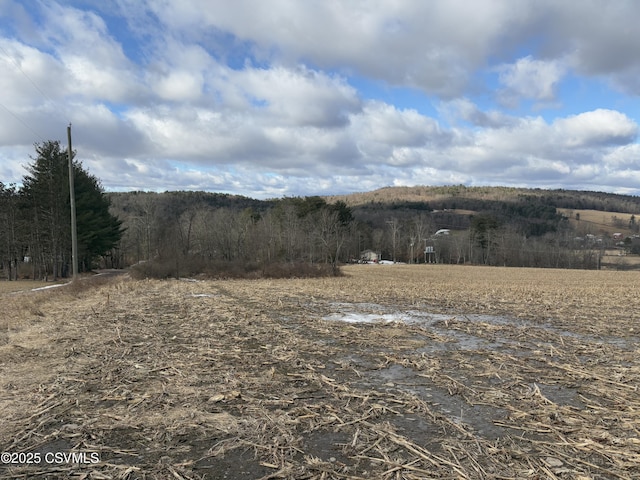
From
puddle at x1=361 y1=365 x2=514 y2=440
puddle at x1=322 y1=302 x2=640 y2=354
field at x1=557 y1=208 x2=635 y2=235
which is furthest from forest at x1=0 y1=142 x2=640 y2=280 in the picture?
puddle at x1=361 y1=365 x2=514 y2=440

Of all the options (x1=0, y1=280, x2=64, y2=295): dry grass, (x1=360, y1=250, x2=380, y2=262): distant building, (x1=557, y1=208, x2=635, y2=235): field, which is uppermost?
(x1=557, y1=208, x2=635, y2=235): field

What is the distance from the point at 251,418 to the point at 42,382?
3368 millimetres

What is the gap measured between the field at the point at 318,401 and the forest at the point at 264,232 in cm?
2611

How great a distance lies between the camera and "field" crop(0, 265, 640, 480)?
12.1 feet

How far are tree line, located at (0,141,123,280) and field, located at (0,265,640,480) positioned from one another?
31787mm

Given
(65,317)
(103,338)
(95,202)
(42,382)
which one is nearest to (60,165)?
(95,202)

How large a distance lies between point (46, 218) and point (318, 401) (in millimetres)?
40229

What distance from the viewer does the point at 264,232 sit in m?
69.8

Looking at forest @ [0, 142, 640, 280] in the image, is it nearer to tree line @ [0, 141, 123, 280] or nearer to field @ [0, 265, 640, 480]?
tree line @ [0, 141, 123, 280]

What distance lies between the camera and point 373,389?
18.6 feet

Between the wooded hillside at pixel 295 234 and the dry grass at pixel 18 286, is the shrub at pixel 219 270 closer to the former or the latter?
the wooded hillside at pixel 295 234

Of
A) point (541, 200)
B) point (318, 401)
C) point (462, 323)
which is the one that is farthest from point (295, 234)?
point (541, 200)

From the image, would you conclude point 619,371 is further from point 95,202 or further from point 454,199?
point 454,199

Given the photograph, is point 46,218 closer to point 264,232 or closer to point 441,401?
point 264,232
